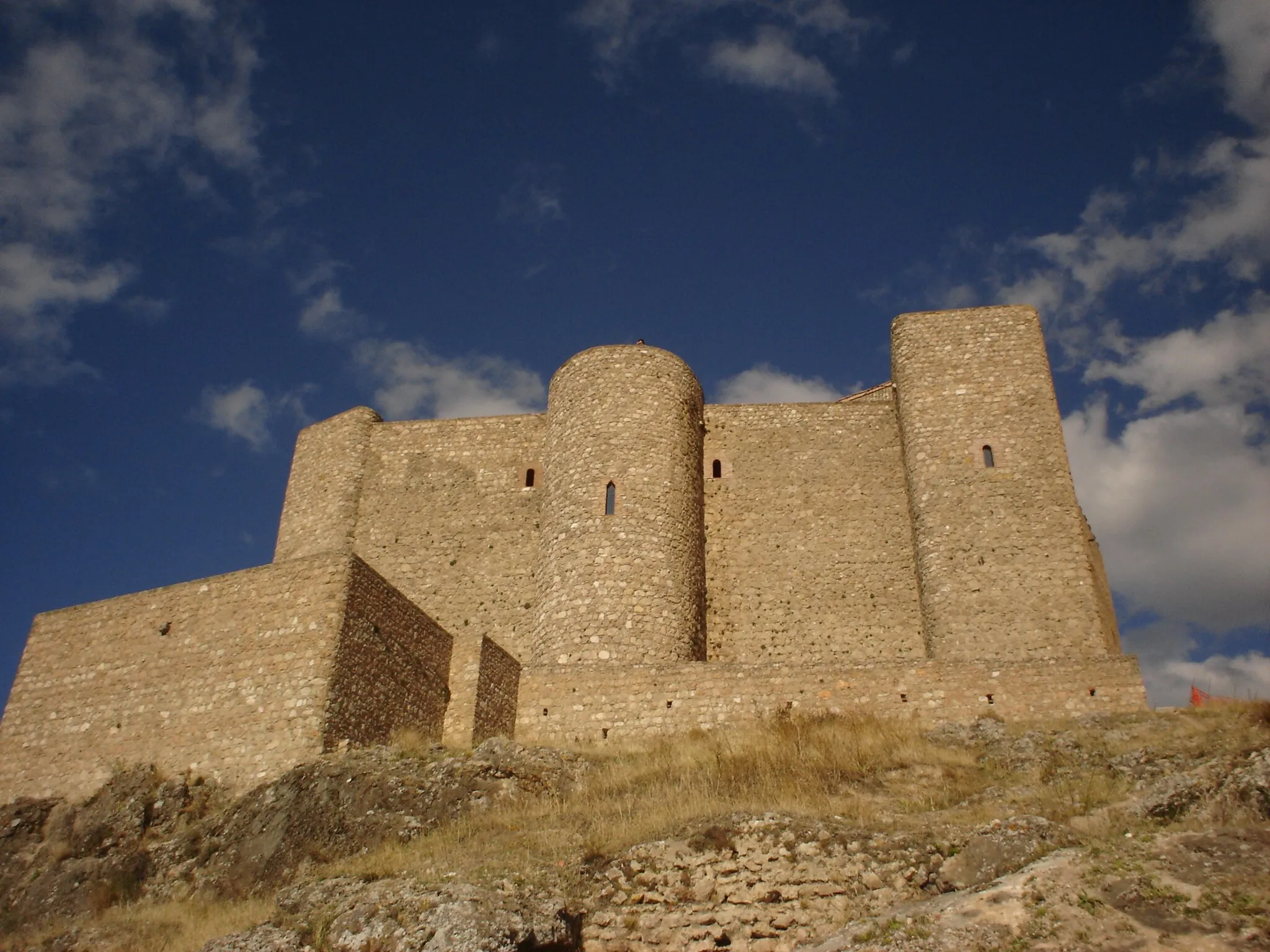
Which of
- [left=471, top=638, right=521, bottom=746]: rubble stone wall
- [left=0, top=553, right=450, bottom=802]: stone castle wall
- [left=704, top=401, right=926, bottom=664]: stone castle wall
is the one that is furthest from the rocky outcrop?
[left=704, top=401, right=926, bottom=664]: stone castle wall

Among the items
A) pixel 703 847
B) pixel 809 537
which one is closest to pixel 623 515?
pixel 809 537

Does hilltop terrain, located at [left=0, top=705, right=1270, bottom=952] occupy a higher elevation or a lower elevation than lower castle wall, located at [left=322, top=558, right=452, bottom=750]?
lower

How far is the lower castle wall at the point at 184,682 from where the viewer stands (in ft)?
46.9

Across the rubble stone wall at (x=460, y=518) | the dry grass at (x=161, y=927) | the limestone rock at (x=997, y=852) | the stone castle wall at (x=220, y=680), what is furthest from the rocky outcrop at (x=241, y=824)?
the rubble stone wall at (x=460, y=518)

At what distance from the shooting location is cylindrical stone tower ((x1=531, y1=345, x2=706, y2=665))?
1836cm

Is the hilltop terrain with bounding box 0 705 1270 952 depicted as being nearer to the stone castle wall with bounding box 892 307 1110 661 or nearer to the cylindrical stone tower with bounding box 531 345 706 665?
the cylindrical stone tower with bounding box 531 345 706 665

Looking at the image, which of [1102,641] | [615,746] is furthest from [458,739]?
[1102,641]

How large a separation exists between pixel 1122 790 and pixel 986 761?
104 inches

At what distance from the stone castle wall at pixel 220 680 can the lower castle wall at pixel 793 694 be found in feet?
6.74

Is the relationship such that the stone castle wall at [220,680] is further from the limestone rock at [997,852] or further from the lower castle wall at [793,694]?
the limestone rock at [997,852]

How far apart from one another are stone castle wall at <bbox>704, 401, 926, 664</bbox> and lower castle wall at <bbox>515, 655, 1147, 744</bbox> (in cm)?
291

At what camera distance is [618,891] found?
30.8 feet

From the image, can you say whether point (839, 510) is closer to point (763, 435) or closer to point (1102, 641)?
point (763, 435)

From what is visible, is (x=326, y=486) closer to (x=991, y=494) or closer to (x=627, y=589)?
(x=627, y=589)
